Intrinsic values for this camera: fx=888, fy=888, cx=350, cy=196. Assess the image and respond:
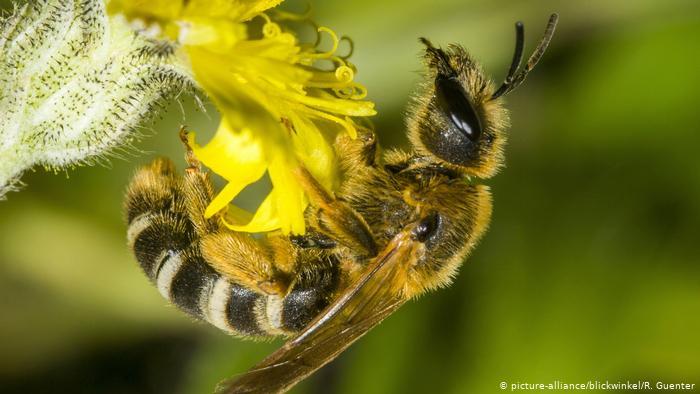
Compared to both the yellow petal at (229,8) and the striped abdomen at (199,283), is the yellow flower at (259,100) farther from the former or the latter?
the striped abdomen at (199,283)

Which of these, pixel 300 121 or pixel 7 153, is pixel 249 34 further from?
pixel 7 153

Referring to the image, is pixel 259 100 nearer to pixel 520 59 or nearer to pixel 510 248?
pixel 520 59

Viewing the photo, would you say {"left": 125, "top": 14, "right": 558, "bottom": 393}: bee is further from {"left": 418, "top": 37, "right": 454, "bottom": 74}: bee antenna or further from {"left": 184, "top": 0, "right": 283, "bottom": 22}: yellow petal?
{"left": 184, "top": 0, "right": 283, "bottom": 22}: yellow petal

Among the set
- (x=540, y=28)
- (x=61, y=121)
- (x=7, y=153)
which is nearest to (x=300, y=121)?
(x=61, y=121)

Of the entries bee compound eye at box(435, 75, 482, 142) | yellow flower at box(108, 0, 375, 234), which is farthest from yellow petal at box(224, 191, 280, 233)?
bee compound eye at box(435, 75, 482, 142)

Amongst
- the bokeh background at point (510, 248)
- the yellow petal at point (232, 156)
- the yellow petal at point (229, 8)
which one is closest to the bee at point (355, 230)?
the yellow petal at point (232, 156)
